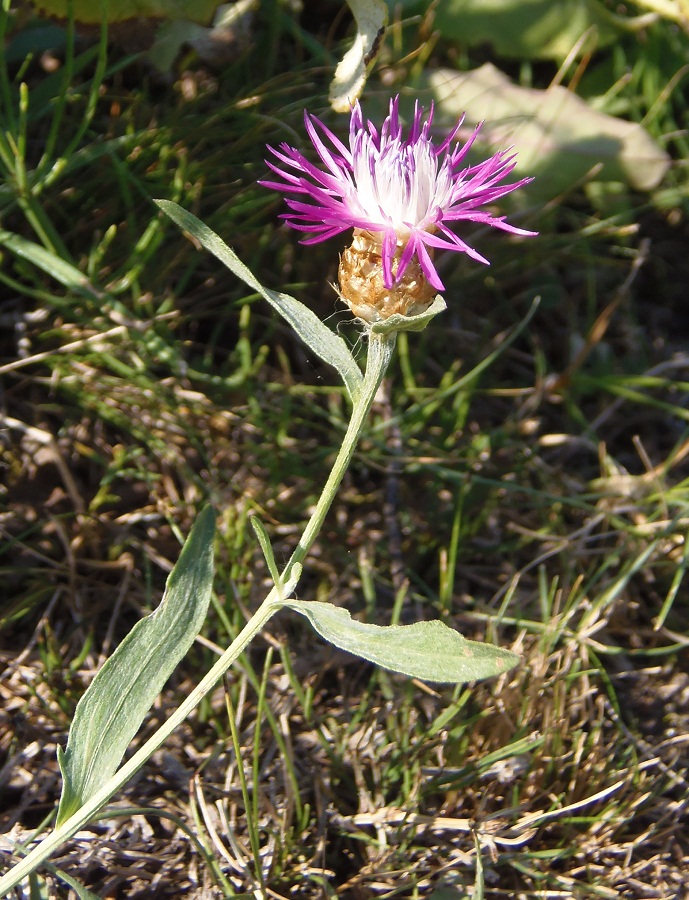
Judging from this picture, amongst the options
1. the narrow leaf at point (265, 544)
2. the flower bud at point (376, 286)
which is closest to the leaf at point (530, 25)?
the flower bud at point (376, 286)

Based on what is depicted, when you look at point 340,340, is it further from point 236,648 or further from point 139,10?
point 139,10

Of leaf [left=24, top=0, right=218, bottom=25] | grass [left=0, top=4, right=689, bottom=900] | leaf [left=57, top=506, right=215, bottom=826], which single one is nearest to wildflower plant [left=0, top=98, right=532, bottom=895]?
leaf [left=57, top=506, right=215, bottom=826]

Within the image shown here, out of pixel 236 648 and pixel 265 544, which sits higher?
pixel 265 544

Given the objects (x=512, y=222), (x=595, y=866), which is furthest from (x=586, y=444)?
(x=595, y=866)

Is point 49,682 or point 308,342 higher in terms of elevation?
point 308,342

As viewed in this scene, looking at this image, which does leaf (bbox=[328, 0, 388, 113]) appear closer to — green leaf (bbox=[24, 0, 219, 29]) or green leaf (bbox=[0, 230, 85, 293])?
green leaf (bbox=[24, 0, 219, 29])

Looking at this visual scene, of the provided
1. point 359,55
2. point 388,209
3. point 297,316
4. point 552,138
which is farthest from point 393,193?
point 552,138

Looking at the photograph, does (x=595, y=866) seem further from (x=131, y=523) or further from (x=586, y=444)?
(x=131, y=523)

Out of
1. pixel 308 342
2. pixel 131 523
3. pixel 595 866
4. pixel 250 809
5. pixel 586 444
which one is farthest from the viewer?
pixel 586 444
